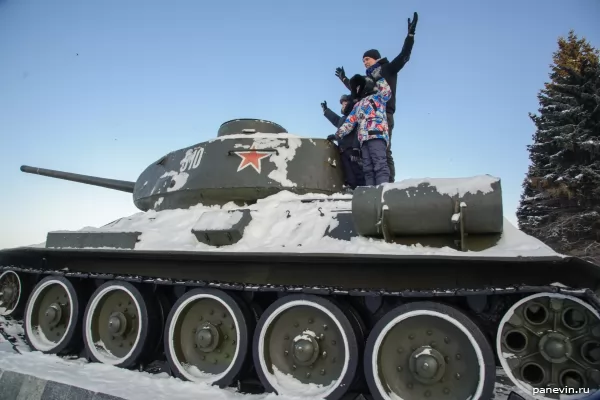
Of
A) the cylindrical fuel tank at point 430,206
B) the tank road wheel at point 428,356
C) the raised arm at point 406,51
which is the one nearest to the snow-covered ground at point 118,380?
the tank road wheel at point 428,356

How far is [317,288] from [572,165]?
20.1m

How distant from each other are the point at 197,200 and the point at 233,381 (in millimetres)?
2675

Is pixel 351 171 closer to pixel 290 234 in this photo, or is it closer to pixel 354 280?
pixel 290 234

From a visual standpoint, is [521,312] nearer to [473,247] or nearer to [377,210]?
[473,247]

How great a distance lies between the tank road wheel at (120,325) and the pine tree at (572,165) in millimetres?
19312

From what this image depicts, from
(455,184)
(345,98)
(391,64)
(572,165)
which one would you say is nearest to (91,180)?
(345,98)

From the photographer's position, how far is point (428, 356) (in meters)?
3.91

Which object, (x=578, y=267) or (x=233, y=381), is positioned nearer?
(x=578, y=267)

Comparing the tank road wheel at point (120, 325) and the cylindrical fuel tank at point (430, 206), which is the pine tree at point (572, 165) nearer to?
the cylindrical fuel tank at point (430, 206)

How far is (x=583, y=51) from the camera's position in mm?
23797

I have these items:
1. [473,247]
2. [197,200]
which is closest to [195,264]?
[197,200]

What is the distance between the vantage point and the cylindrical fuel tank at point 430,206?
3877mm

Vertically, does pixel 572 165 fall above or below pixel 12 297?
above

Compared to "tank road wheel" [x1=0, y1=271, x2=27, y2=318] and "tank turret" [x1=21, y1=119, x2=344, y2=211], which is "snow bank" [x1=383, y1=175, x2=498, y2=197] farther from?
"tank road wheel" [x1=0, y1=271, x2=27, y2=318]
